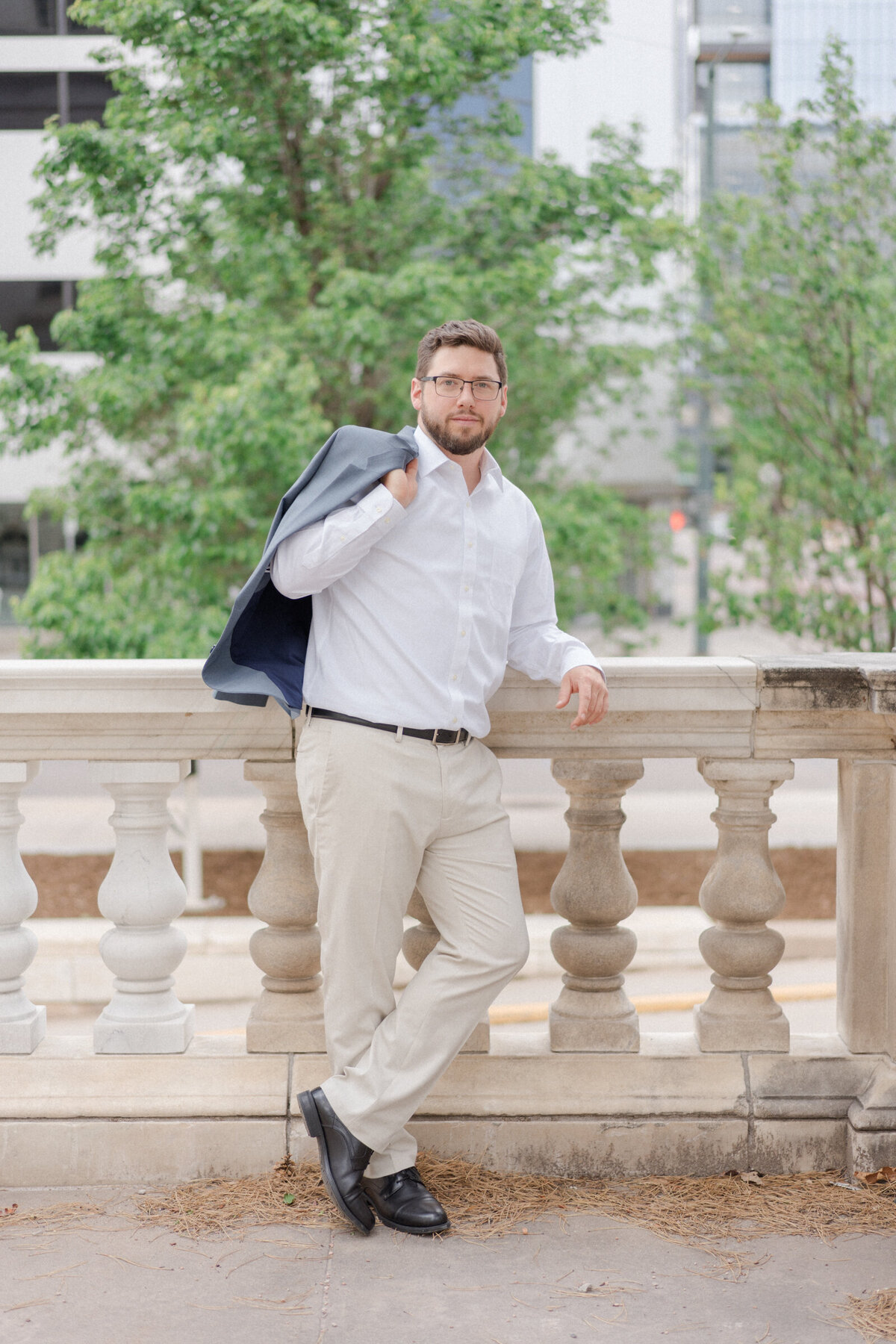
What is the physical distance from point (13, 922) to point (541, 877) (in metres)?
5.81

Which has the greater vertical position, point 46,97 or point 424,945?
point 46,97

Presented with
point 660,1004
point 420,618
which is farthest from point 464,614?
point 660,1004

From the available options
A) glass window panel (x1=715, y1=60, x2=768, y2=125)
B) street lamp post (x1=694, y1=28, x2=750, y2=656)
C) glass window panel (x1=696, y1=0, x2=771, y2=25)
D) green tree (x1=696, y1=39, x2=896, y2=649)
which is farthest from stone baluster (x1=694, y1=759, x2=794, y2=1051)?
glass window panel (x1=696, y1=0, x2=771, y2=25)

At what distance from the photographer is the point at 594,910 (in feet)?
10.6

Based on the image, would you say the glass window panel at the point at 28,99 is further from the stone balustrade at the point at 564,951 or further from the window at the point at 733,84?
the stone balustrade at the point at 564,951

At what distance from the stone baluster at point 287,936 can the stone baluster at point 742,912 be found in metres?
0.95

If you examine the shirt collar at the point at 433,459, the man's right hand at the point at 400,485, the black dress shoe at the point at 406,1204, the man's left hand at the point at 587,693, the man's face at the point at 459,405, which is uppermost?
the man's face at the point at 459,405

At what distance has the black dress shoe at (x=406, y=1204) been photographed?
9.52 ft

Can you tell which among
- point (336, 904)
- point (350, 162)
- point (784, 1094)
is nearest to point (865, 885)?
point (784, 1094)

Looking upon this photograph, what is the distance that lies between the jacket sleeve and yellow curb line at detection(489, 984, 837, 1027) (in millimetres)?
4103

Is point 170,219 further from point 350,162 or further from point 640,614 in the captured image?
point 640,614

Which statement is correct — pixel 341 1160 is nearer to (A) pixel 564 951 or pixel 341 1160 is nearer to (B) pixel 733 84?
(A) pixel 564 951

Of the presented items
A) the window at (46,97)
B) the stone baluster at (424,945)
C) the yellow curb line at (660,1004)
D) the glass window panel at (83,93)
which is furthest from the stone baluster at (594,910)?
the glass window panel at (83,93)

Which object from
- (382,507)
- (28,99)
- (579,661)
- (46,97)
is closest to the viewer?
(382,507)
